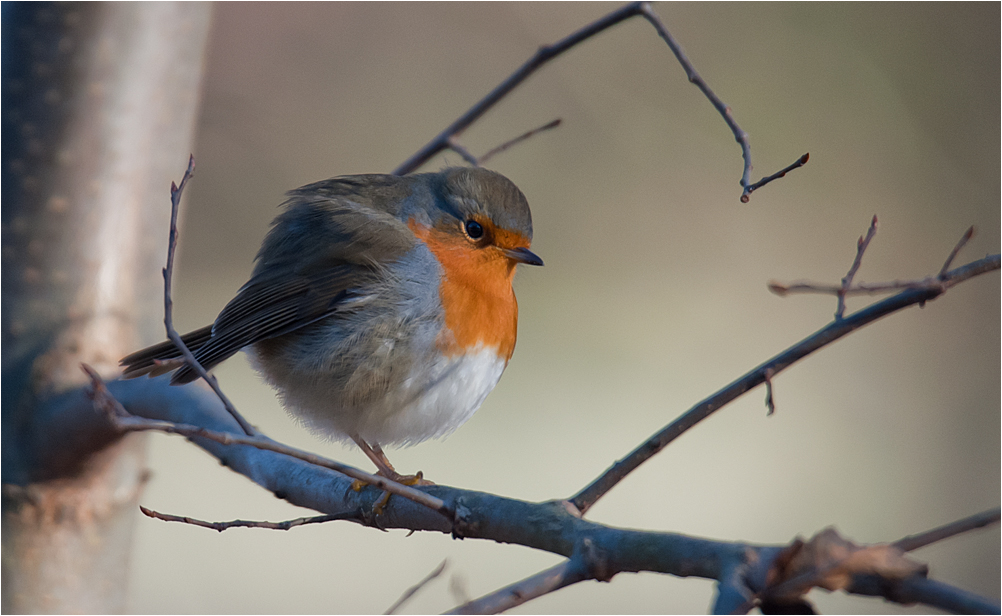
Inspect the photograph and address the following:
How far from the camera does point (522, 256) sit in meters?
2.14

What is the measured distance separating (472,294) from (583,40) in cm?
68

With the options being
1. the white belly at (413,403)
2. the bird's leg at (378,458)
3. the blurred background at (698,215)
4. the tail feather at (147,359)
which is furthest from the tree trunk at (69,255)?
A: the blurred background at (698,215)

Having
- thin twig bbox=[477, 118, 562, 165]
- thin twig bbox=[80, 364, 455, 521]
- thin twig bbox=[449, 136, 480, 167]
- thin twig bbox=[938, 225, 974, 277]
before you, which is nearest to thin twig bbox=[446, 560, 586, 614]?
thin twig bbox=[80, 364, 455, 521]

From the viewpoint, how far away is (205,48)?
2.35 m

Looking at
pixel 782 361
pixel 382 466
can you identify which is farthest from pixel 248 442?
pixel 382 466

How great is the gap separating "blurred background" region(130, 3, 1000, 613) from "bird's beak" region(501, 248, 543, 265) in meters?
2.06

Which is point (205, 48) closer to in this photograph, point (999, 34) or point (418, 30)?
point (418, 30)

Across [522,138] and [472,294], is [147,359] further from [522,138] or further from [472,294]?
[522,138]

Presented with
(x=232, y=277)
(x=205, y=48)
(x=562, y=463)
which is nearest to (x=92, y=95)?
(x=205, y=48)

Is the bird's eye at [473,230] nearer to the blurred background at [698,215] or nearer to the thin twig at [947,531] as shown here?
the thin twig at [947,531]

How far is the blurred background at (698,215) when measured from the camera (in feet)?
13.8

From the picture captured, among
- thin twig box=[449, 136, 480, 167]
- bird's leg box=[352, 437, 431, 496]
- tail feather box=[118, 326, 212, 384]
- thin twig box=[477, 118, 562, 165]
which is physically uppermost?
thin twig box=[449, 136, 480, 167]

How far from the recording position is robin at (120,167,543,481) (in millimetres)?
1994

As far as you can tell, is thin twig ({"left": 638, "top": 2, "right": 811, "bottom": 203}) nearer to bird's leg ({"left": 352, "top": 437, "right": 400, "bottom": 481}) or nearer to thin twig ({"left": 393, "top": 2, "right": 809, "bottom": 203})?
thin twig ({"left": 393, "top": 2, "right": 809, "bottom": 203})
